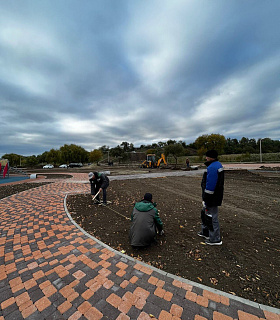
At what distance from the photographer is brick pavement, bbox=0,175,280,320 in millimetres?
1643

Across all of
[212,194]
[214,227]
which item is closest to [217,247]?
[214,227]

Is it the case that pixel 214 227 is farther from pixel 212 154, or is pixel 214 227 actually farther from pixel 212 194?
pixel 212 154

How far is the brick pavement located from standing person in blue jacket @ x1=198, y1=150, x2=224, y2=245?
121 cm

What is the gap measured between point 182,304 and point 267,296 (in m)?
1.11

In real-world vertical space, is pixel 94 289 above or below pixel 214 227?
below

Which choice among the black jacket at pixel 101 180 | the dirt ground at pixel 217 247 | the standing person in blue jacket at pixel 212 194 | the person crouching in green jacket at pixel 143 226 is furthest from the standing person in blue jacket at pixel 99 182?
the standing person in blue jacket at pixel 212 194

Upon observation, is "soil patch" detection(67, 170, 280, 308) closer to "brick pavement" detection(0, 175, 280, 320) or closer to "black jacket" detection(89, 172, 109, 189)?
"brick pavement" detection(0, 175, 280, 320)

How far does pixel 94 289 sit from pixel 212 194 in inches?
94.1

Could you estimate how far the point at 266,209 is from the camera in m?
4.98

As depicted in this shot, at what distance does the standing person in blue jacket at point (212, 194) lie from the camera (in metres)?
2.72

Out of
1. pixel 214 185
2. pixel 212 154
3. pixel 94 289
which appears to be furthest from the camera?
pixel 212 154

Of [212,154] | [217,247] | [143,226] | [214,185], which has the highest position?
[212,154]

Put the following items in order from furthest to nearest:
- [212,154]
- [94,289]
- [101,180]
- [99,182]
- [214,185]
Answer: [99,182]
[101,180]
[212,154]
[214,185]
[94,289]

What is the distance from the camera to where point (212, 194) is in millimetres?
2754
